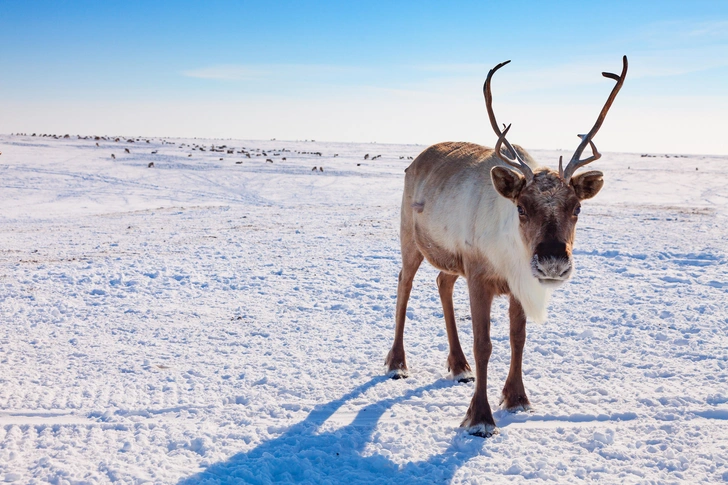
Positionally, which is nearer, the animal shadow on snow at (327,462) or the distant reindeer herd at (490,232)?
the animal shadow on snow at (327,462)

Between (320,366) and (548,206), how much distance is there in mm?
2450

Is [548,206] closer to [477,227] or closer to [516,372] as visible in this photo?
[477,227]

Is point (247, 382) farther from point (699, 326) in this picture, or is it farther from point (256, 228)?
point (256, 228)

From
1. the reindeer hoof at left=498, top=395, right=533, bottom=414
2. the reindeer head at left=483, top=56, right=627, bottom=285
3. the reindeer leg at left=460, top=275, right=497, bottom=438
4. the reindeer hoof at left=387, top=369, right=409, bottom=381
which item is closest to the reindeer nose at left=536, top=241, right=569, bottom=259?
A: the reindeer head at left=483, top=56, right=627, bottom=285

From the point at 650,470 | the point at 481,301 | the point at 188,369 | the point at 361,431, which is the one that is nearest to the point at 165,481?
the point at 361,431

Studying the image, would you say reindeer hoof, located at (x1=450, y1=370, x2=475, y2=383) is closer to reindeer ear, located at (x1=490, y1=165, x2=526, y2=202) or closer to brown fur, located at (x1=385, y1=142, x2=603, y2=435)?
brown fur, located at (x1=385, y1=142, x2=603, y2=435)

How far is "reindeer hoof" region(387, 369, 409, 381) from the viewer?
5.12m

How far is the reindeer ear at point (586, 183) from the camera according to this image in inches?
153

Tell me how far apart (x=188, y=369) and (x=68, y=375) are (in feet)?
3.00

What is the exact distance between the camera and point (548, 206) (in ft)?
12.4

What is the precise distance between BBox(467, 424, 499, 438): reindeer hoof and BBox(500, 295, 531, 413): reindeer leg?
407 millimetres

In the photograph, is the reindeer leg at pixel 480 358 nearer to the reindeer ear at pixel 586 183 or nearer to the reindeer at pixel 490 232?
the reindeer at pixel 490 232

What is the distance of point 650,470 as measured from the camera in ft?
11.6

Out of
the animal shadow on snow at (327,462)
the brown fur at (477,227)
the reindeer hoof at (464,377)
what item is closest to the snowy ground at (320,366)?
the animal shadow on snow at (327,462)
